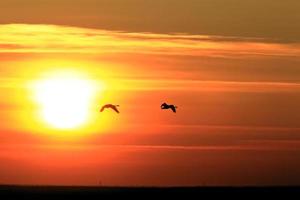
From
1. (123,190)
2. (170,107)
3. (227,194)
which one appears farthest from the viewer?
(123,190)

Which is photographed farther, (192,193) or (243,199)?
(192,193)

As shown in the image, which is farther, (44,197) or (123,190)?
(123,190)

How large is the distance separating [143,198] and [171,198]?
2779 millimetres

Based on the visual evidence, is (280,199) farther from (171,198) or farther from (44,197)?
(44,197)

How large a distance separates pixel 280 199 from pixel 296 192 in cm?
1128

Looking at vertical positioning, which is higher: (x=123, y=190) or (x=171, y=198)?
(x=123, y=190)

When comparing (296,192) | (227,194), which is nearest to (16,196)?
(227,194)

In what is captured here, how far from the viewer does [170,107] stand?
11494 cm

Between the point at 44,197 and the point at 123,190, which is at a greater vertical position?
the point at 123,190

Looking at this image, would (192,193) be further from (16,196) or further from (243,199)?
(16,196)

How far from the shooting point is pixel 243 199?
116 m

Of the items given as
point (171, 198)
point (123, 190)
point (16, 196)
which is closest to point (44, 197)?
point (16, 196)

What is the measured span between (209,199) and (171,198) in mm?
3998

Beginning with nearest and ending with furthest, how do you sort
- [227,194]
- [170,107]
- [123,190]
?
[170,107], [227,194], [123,190]
